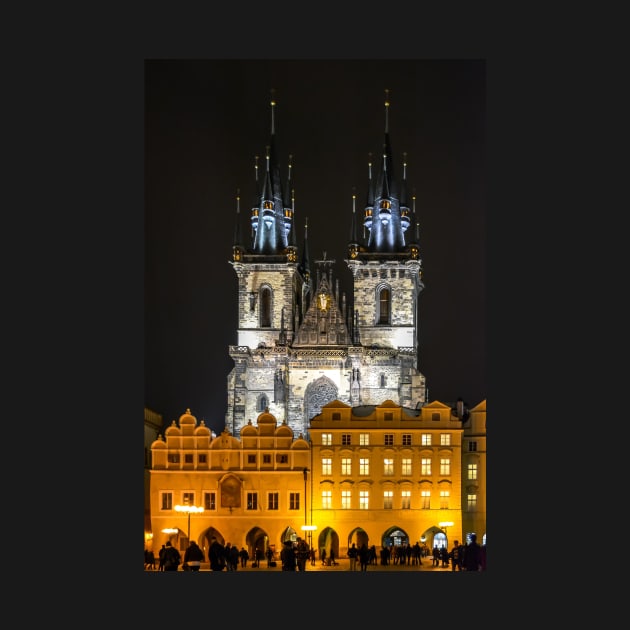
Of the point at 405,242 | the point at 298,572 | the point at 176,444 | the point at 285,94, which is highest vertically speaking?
the point at 285,94

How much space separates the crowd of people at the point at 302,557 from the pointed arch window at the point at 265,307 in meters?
8.46

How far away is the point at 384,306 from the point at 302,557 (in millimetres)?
10617

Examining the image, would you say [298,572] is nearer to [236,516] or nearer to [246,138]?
[236,516]

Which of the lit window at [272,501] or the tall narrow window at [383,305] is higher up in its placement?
the tall narrow window at [383,305]

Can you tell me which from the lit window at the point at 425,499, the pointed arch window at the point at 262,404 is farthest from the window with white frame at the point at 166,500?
the lit window at the point at 425,499

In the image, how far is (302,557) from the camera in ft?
92.5

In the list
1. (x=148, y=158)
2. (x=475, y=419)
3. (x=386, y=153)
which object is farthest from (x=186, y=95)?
(x=475, y=419)

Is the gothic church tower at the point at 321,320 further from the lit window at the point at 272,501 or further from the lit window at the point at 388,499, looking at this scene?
the lit window at the point at 272,501

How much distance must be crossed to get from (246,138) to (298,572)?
10.3m

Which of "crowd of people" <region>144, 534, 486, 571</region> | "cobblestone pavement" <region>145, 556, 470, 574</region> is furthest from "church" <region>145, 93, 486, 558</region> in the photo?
"cobblestone pavement" <region>145, 556, 470, 574</region>

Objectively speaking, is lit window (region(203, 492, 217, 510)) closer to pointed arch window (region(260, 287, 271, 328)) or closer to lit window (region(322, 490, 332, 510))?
lit window (region(322, 490, 332, 510))

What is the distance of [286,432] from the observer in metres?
31.4

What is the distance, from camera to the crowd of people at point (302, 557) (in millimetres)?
27781

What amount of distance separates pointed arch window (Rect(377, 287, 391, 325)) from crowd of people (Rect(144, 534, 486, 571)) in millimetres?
8577
